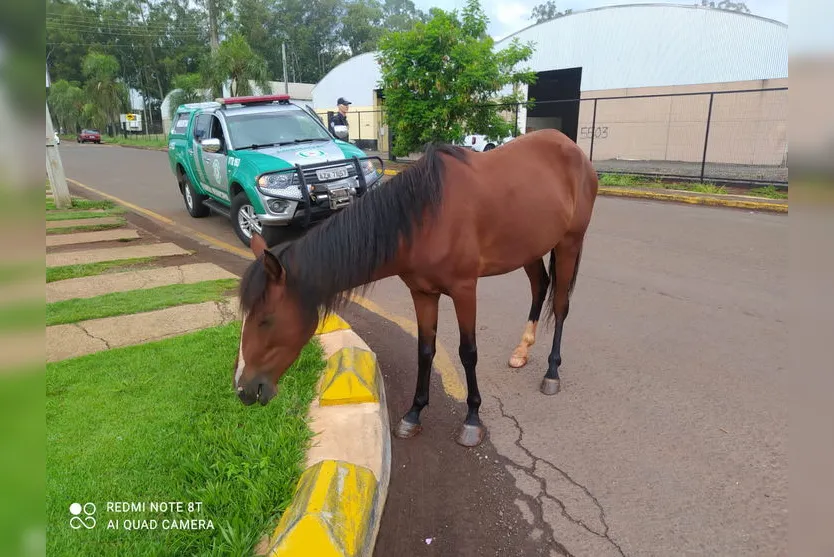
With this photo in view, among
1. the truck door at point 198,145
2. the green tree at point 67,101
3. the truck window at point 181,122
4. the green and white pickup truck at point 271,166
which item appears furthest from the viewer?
the green tree at point 67,101

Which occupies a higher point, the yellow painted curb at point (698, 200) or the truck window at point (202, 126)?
the truck window at point (202, 126)

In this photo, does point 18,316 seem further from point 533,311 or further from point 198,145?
point 198,145

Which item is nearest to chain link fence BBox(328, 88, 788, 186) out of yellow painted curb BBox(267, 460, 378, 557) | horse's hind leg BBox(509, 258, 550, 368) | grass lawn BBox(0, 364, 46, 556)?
horse's hind leg BBox(509, 258, 550, 368)

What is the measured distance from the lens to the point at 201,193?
9844 mm

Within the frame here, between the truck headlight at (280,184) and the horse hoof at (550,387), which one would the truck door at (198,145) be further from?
the horse hoof at (550,387)

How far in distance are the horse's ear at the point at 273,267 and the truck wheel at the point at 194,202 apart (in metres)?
8.67

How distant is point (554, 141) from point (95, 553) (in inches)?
142

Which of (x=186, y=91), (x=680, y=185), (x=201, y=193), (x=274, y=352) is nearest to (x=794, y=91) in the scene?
(x=274, y=352)

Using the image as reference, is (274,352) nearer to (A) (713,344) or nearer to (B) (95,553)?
(B) (95,553)

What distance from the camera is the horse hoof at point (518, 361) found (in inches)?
159

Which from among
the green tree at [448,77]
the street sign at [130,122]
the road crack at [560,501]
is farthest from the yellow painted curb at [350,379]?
the street sign at [130,122]

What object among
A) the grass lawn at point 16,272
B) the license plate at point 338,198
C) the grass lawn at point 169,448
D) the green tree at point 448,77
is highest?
the green tree at point 448,77

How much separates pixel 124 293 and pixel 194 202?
543cm

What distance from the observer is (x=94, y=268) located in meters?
6.29
